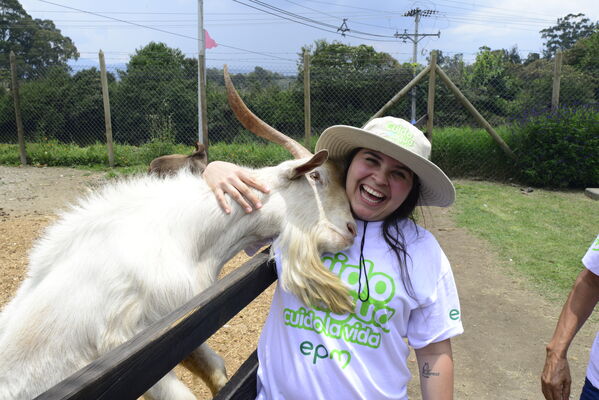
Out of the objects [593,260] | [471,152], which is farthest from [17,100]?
[593,260]

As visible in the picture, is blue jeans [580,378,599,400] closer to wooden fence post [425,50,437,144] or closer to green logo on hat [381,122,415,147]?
green logo on hat [381,122,415,147]

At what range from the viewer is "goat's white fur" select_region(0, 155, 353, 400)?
154 cm

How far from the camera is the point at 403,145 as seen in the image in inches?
66.7

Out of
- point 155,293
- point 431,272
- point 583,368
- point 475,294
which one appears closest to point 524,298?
point 475,294

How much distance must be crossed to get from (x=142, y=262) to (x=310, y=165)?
697 mm

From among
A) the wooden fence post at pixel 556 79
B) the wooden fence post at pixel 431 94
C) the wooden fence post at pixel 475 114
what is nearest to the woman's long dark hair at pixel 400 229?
the wooden fence post at pixel 431 94

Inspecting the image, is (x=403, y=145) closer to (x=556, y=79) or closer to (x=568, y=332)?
(x=568, y=332)

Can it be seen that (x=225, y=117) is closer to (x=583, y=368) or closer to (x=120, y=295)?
(x=583, y=368)

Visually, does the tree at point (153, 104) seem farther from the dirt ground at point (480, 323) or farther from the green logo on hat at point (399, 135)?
the green logo on hat at point (399, 135)

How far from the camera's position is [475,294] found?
15.5 ft

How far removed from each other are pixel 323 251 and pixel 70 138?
40.1 ft

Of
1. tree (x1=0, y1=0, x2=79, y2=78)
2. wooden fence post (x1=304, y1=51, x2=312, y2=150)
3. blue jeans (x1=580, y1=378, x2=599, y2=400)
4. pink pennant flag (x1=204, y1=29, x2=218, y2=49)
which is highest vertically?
tree (x1=0, y1=0, x2=79, y2=78)

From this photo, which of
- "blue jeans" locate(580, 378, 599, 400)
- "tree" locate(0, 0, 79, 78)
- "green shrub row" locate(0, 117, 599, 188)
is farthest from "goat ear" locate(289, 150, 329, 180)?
"tree" locate(0, 0, 79, 78)

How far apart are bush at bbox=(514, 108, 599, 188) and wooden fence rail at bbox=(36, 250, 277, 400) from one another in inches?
352
